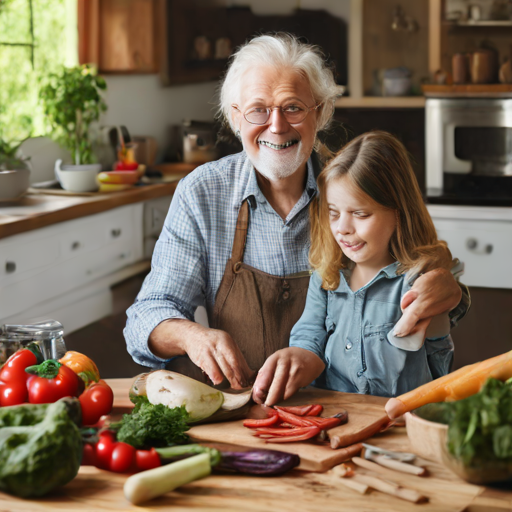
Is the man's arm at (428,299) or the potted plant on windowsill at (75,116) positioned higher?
the potted plant on windowsill at (75,116)

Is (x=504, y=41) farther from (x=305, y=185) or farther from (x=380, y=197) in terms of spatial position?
(x=380, y=197)

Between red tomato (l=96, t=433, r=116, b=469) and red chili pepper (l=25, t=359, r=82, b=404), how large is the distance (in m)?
0.19

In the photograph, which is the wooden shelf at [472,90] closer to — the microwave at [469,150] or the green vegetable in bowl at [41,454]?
the microwave at [469,150]

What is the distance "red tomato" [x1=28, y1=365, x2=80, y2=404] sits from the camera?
126cm

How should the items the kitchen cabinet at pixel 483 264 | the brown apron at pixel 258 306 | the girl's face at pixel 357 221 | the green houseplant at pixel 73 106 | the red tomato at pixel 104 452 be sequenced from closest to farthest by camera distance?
the red tomato at pixel 104 452
the girl's face at pixel 357 221
the brown apron at pixel 258 306
the green houseplant at pixel 73 106
the kitchen cabinet at pixel 483 264

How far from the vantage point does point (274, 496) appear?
1.04 meters

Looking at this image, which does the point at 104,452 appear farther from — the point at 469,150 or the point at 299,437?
the point at 469,150

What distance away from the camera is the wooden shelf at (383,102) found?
4.29 meters

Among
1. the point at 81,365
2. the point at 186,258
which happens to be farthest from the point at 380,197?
the point at 81,365

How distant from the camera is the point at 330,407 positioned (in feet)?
4.54

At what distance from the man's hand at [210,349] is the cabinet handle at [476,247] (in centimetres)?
237

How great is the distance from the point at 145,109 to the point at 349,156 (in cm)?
301

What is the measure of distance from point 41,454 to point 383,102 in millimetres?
3727

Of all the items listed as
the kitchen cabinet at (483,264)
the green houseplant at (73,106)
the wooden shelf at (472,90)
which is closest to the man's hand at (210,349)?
the green houseplant at (73,106)
